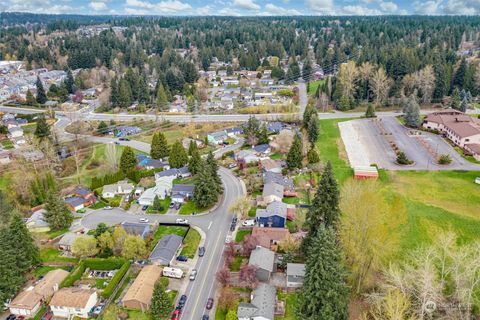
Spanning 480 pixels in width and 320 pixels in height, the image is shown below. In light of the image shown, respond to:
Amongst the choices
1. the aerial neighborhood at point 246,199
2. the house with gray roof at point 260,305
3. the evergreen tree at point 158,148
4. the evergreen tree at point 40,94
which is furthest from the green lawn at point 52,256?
the evergreen tree at point 40,94

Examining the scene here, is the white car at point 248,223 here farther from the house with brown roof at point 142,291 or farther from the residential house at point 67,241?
the residential house at point 67,241

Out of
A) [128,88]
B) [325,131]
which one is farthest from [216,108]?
[325,131]

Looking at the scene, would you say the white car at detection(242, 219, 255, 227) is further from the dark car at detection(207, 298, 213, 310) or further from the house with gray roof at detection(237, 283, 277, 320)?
the dark car at detection(207, 298, 213, 310)

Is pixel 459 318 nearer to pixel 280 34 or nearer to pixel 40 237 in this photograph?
pixel 40 237

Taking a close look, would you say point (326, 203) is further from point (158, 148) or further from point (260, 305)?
point (158, 148)

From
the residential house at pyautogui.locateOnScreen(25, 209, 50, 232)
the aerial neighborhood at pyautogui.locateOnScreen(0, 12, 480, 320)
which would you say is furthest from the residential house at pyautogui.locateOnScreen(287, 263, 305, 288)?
the residential house at pyautogui.locateOnScreen(25, 209, 50, 232)
